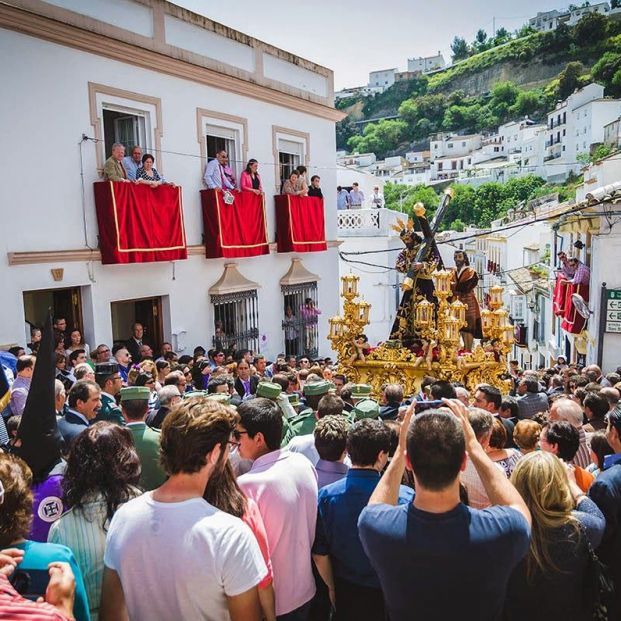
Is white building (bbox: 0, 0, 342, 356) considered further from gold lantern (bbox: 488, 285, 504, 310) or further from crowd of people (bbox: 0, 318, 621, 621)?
crowd of people (bbox: 0, 318, 621, 621)

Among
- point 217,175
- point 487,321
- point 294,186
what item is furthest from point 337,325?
point 294,186

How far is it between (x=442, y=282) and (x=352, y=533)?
19.6ft

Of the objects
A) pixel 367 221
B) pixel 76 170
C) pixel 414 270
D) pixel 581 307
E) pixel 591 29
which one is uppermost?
pixel 591 29

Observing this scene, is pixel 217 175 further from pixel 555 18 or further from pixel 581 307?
pixel 555 18

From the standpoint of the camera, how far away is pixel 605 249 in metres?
14.8

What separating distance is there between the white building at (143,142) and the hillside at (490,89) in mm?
75402

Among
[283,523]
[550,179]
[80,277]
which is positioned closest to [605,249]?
[80,277]

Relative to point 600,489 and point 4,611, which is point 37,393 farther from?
point 600,489

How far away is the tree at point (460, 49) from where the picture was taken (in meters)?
131

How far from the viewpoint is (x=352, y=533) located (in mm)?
3080

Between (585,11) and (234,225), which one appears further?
(585,11)

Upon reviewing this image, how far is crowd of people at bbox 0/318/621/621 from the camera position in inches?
91.8

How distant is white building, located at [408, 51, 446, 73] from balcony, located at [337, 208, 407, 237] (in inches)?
5005

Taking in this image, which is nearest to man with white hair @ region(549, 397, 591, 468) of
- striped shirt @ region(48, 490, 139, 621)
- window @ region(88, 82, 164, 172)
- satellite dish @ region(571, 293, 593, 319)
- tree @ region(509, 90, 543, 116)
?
striped shirt @ region(48, 490, 139, 621)
